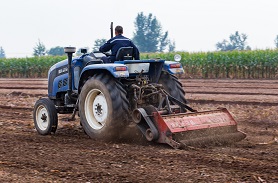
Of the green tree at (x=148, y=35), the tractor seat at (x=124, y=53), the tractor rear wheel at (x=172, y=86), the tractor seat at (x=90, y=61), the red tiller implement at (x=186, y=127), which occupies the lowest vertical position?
the red tiller implement at (x=186, y=127)

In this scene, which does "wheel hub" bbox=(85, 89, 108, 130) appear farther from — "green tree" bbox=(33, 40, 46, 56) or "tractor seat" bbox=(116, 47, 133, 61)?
"green tree" bbox=(33, 40, 46, 56)

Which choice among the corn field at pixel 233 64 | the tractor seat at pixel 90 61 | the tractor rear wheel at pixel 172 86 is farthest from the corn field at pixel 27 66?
the tractor rear wheel at pixel 172 86

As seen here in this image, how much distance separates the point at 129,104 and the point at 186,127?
3.16 ft

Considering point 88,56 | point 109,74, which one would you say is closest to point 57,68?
point 88,56

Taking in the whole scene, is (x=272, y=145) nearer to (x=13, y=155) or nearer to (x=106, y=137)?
(x=106, y=137)

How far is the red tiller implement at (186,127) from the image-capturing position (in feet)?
22.2

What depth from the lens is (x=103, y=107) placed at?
7.48 metres

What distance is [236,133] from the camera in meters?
7.23

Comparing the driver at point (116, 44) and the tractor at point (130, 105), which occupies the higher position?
the driver at point (116, 44)

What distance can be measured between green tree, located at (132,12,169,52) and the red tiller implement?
65855 mm

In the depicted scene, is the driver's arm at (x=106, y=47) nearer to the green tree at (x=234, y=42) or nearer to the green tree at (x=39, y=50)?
the green tree at (x=39, y=50)

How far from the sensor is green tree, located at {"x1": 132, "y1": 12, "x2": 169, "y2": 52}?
75.3m

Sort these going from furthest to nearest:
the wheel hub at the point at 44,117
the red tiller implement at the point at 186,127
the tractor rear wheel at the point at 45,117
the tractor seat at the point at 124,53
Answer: the wheel hub at the point at 44,117, the tractor rear wheel at the point at 45,117, the tractor seat at the point at 124,53, the red tiller implement at the point at 186,127

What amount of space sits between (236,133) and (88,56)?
2.57 metres
